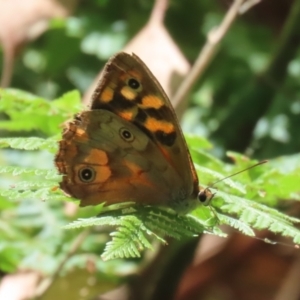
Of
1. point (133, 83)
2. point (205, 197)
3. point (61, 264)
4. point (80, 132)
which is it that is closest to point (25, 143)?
point (80, 132)

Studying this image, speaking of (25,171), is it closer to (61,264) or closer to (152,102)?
(152,102)

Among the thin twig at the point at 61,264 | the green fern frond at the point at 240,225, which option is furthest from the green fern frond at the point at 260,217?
the thin twig at the point at 61,264

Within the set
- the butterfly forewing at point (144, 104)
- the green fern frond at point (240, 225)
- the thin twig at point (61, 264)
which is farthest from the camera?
the thin twig at point (61, 264)

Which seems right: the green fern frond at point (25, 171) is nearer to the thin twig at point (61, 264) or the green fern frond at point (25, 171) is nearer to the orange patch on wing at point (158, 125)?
the orange patch on wing at point (158, 125)

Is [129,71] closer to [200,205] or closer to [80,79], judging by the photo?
[200,205]

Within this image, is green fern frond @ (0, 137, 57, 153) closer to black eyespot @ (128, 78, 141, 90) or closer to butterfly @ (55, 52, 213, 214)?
butterfly @ (55, 52, 213, 214)

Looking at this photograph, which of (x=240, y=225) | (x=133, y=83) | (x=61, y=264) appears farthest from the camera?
(x=61, y=264)

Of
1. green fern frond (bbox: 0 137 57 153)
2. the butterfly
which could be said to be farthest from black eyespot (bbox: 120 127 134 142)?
green fern frond (bbox: 0 137 57 153)

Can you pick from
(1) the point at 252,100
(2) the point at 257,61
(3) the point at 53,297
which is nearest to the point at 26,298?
(3) the point at 53,297
